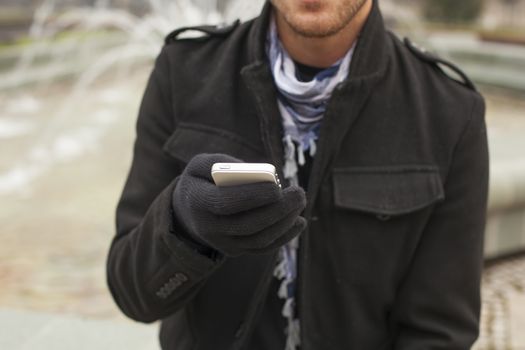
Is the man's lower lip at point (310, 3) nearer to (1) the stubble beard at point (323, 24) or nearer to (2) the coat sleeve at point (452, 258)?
(1) the stubble beard at point (323, 24)

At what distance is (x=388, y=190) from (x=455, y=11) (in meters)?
20.3

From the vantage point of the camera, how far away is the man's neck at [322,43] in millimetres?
1660

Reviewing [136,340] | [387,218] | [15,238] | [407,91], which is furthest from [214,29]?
[15,238]

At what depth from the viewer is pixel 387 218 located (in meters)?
1.66

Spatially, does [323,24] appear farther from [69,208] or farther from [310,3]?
[69,208]

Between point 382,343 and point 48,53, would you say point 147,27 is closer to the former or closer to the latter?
point 382,343

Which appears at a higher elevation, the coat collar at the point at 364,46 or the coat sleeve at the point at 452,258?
the coat collar at the point at 364,46

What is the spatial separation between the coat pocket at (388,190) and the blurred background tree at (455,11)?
2011 cm

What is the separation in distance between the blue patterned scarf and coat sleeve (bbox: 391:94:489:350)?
25 centimetres

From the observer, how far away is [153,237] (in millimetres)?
1482

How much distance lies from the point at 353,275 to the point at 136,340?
1628 millimetres

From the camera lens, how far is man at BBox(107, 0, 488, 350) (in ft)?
5.41

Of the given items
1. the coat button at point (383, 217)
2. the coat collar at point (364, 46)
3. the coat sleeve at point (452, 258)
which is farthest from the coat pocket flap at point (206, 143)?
the coat sleeve at point (452, 258)

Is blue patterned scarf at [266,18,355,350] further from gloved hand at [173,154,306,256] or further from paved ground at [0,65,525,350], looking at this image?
paved ground at [0,65,525,350]
